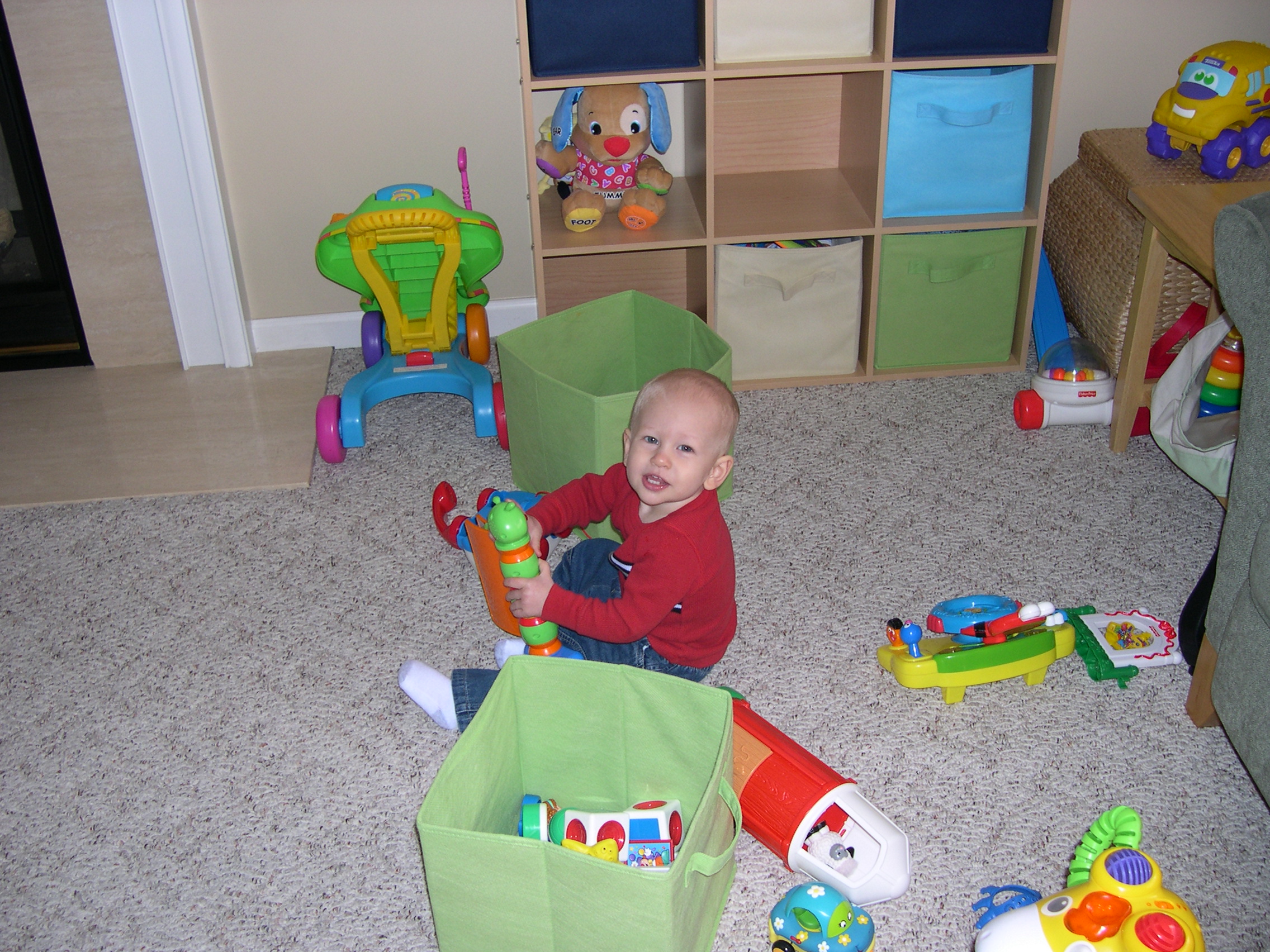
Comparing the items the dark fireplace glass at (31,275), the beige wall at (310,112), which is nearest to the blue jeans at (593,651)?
the beige wall at (310,112)

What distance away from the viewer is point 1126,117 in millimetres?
2398

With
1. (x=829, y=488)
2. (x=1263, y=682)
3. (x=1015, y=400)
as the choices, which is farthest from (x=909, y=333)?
(x=1263, y=682)

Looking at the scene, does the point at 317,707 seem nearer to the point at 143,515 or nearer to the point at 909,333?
the point at 143,515

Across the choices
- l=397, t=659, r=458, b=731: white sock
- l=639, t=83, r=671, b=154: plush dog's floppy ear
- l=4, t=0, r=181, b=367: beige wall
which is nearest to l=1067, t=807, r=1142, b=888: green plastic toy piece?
l=397, t=659, r=458, b=731: white sock

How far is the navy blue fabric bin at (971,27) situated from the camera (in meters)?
1.98

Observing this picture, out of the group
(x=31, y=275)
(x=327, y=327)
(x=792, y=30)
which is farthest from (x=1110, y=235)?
(x=31, y=275)

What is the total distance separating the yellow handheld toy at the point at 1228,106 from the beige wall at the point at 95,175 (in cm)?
200

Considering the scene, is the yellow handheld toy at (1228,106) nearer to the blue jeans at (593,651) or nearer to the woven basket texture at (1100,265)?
the woven basket texture at (1100,265)

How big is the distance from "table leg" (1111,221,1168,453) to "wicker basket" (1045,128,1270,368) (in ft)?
0.17

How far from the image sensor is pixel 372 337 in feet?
7.41

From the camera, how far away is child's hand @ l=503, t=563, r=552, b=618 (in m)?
1.36

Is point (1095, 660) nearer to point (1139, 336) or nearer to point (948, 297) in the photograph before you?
point (1139, 336)

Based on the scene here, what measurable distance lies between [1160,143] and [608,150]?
1028 mm

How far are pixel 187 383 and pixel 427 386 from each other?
0.60 metres
